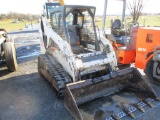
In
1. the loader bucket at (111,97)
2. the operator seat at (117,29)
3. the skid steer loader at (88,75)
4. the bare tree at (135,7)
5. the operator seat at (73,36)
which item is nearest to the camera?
the loader bucket at (111,97)

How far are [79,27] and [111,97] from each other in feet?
7.84

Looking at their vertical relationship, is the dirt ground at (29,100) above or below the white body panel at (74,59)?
below

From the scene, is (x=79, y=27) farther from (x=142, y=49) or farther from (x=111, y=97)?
(x=111, y=97)

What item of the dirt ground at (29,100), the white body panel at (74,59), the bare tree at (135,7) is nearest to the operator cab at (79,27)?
the white body panel at (74,59)

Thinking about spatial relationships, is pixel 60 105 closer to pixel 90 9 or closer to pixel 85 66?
pixel 85 66

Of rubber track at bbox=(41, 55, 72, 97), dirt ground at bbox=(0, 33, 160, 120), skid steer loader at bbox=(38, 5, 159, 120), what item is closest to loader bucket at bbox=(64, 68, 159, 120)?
skid steer loader at bbox=(38, 5, 159, 120)

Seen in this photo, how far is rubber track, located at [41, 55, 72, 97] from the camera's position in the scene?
4270 millimetres

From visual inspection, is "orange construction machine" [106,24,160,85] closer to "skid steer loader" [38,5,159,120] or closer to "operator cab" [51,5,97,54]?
"skid steer loader" [38,5,159,120]

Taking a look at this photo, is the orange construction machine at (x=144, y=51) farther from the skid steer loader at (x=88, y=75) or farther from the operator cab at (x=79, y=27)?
the operator cab at (x=79, y=27)

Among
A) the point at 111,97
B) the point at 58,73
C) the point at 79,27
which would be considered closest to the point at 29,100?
the point at 58,73

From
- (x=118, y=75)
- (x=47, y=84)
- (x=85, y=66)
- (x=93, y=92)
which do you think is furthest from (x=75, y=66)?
(x=47, y=84)

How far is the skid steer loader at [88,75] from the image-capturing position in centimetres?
380

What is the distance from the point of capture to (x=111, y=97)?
429 centimetres

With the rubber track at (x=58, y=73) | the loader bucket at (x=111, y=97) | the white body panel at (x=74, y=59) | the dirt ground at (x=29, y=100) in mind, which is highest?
the white body panel at (x=74, y=59)
